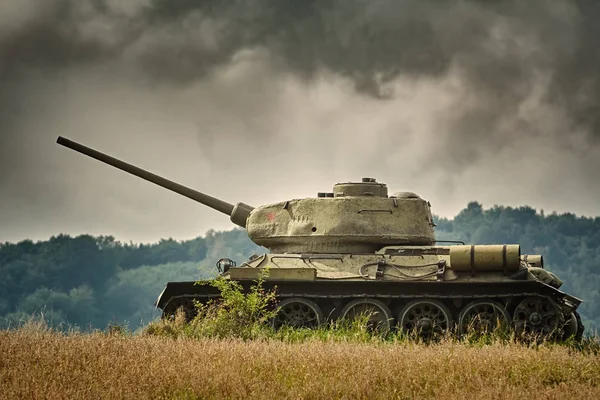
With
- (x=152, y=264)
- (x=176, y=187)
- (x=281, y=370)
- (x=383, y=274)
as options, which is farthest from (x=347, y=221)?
(x=152, y=264)

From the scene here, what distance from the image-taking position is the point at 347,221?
2497 centimetres

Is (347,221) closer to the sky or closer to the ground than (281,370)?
closer to the sky

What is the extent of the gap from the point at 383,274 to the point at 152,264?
251ft

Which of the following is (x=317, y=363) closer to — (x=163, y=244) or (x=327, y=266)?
(x=327, y=266)

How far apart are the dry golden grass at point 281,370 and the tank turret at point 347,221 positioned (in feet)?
14.4

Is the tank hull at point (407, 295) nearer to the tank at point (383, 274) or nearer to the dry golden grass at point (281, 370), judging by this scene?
the tank at point (383, 274)

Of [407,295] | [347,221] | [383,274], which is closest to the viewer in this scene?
[407,295]

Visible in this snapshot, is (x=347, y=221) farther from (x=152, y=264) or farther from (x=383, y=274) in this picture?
(x=152, y=264)

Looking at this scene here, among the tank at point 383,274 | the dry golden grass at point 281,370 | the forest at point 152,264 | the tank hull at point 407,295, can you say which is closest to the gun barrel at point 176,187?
the tank at point 383,274

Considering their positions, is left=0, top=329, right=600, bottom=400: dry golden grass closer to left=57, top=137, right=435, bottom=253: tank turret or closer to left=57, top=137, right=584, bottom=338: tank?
left=57, top=137, right=584, bottom=338: tank

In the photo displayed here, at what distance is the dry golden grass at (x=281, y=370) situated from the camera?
53.4ft

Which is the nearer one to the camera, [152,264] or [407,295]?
[407,295]

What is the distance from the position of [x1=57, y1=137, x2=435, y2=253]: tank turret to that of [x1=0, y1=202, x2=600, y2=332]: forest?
173 feet

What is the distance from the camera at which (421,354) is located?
1923 cm
